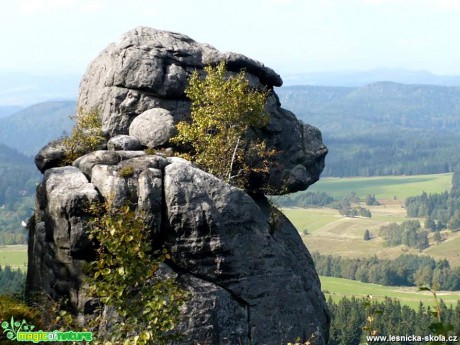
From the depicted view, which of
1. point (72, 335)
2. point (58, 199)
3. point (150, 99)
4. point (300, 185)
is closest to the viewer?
point (72, 335)

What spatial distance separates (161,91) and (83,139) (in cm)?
473

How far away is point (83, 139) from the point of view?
31156mm

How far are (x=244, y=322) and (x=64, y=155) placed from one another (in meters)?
10.7

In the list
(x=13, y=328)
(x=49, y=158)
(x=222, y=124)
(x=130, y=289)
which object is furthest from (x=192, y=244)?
(x=130, y=289)

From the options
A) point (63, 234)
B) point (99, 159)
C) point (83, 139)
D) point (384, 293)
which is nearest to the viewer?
point (63, 234)

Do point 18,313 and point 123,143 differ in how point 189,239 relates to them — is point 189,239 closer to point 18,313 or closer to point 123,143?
point 123,143

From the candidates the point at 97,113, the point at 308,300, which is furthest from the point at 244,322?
the point at 97,113

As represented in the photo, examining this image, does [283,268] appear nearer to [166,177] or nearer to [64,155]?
[166,177]

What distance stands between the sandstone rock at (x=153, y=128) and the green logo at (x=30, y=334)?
11613 mm

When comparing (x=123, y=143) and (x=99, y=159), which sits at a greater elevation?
(x=123, y=143)

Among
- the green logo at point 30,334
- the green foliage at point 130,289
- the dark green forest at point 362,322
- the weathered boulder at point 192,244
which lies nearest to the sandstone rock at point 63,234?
the weathered boulder at point 192,244

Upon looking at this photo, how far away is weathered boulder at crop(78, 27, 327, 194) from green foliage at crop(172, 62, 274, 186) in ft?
4.87

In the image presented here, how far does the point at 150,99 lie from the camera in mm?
33719

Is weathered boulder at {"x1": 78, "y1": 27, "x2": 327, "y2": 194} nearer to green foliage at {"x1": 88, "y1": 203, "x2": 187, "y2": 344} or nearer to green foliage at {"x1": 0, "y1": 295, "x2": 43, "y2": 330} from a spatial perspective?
green foliage at {"x1": 0, "y1": 295, "x2": 43, "y2": 330}
